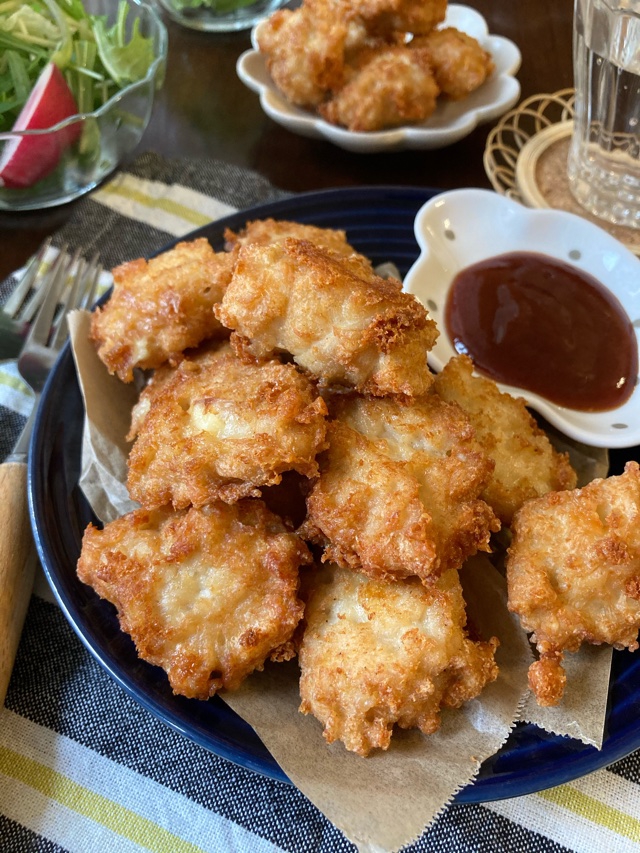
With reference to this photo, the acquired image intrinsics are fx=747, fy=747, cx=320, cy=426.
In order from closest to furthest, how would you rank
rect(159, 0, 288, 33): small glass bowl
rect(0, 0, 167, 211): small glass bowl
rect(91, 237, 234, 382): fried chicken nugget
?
rect(91, 237, 234, 382): fried chicken nugget < rect(0, 0, 167, 211): small glass bowl < rect(159, 0, 288, 33): small glass bowl

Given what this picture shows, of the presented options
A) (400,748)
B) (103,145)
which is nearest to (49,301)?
(103,145)

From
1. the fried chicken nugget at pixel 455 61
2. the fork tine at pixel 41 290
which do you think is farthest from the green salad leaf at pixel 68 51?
the fried chicken nugget at pixel 455 61

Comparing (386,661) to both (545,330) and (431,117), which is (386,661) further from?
(431,117)

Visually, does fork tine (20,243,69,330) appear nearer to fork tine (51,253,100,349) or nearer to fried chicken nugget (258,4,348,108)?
fork tine (51,253,100,349)

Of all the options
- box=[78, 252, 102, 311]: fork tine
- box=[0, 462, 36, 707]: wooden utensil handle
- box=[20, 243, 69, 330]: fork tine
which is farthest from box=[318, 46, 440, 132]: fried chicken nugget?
box=[0, 462, 36, 707]: wooden utensil handle

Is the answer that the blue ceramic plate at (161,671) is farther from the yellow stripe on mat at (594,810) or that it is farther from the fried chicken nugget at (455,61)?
the fried chicken nugget at (455,61)
